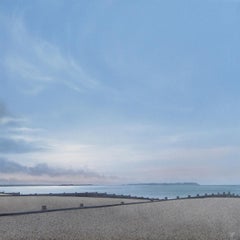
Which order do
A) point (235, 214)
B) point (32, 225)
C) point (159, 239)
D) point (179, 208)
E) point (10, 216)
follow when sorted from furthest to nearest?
1. point (179, 208)
2. point (235, 214)
3. point (10, 216)
4. point (32, 225)
5. point (159, 239)

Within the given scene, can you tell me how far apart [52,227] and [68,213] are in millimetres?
4748

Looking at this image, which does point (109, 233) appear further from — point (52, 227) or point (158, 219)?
point (158, 219)

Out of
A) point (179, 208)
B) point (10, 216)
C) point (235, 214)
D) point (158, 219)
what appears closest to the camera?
point (10, 216)

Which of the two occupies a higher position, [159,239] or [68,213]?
[68,213]

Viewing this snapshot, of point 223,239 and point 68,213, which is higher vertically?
point 68,213

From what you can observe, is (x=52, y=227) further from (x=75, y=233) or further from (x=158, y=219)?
(x=158, y=219)

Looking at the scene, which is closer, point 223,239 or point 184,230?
point 223,239

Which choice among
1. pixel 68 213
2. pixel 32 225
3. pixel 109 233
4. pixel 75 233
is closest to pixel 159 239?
pixel 109 233

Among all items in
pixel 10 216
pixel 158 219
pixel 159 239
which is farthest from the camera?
pixel 158 219

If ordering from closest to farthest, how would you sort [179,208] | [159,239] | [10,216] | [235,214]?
1. [159,239]
2. [10,216]
3. [235,214]
4. [179,208]

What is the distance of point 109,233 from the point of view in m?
20.8

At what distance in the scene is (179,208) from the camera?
32.1 metres

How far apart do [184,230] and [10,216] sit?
8562 millimetres

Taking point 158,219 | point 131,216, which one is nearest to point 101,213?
point 131,216
